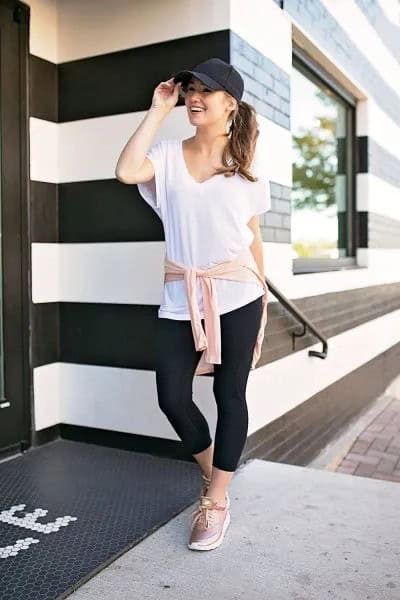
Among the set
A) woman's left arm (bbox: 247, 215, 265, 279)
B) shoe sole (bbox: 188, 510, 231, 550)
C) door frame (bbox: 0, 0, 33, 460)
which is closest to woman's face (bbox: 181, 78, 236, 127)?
woman's left arm (bbox: 247, 215, 265, 279)

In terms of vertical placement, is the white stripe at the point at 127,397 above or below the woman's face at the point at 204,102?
below

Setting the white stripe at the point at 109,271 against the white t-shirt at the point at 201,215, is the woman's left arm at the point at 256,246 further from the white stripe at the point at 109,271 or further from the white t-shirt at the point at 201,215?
the white stripe at the point at 109,271

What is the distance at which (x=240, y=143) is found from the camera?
2.29 metres

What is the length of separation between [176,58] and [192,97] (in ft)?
3.38

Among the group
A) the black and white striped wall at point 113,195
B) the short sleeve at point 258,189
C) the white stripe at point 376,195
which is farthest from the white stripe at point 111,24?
the white stripe at point 376,195

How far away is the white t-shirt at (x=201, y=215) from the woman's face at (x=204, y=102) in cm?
16

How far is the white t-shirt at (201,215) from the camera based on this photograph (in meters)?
2.24

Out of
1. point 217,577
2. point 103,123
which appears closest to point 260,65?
point 103,123

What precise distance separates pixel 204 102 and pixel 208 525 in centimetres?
144

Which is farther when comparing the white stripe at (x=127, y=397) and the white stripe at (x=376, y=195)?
the white stripe at (x=376, y=195)

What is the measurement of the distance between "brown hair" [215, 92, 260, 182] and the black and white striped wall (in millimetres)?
775

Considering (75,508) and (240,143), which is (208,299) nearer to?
(240,143)

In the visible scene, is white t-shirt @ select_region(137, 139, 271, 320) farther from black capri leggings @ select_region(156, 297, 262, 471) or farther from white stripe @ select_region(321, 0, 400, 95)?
white stripe @ select_region(321, 0, 400, 95)

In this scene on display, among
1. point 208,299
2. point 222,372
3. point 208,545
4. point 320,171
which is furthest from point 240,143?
point 320,171
